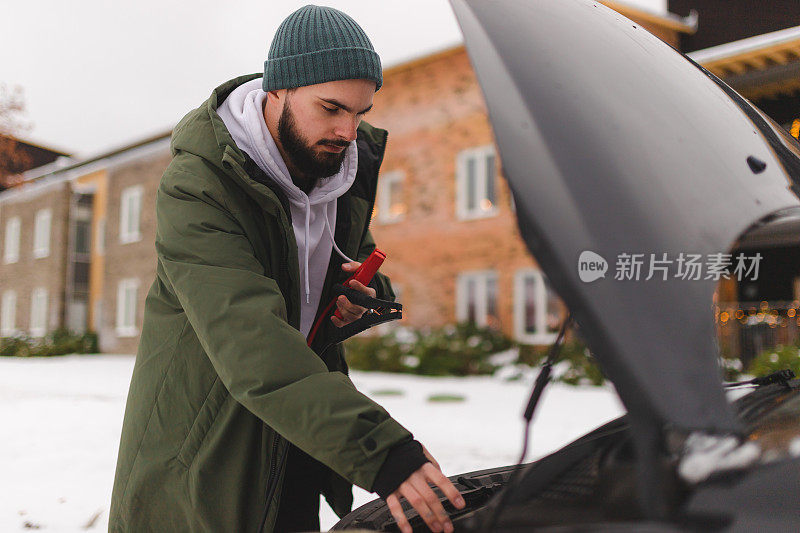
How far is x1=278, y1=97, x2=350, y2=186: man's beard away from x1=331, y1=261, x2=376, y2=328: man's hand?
0.26 meters

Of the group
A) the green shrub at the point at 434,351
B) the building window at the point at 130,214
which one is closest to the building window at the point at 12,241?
the building window at the point at 130,214

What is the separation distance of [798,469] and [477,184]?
43.1 feet

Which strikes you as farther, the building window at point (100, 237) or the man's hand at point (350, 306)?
the building window at point (100, 237)

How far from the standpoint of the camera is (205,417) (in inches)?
54.9

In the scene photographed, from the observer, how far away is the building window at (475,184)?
13.5m

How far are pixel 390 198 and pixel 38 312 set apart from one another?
16465 mm

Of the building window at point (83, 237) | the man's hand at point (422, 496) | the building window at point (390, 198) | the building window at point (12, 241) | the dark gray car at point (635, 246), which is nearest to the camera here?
the dark gray car at point (635, 246)

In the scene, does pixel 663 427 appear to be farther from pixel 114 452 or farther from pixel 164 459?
pixel 114 452

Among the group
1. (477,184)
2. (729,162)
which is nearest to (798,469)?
(729,162)

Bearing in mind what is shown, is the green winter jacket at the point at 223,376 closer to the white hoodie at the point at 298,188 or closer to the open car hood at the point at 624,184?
the white hoodie at the point at 298,188

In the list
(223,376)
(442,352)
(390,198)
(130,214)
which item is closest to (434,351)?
(442,352)

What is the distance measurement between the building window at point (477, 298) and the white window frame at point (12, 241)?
19985 millimetres

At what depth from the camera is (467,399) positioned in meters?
8.60

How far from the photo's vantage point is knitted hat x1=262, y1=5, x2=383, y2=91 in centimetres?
146
